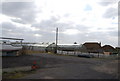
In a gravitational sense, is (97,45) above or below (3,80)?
above

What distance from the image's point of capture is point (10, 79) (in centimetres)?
999

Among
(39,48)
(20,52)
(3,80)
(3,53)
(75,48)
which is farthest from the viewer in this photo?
(39,48)

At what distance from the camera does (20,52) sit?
114ft

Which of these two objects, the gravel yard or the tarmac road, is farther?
the gravel yard

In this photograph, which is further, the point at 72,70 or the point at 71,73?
the point at 72,70

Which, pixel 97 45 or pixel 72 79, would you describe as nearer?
pixel 72 79

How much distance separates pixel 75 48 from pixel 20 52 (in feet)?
92.0

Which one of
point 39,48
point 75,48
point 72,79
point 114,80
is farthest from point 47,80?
point 39,48

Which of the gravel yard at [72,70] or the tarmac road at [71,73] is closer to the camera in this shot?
the tarmac road at [71,73]

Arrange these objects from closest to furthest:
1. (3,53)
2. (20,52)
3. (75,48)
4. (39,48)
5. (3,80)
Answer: (3,80) → (3,53) → (20,52) → (75,48) → (39,48)

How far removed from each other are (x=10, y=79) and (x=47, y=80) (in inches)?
102

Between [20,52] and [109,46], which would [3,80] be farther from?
[109,46]

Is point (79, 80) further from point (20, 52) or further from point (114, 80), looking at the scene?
point (20, 52)

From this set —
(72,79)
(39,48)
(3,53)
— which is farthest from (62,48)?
(72,79)
